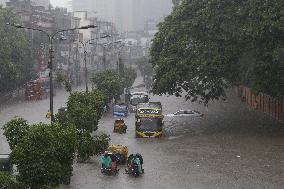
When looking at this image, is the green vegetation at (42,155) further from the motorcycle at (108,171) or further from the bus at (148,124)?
the bus at (148,124)

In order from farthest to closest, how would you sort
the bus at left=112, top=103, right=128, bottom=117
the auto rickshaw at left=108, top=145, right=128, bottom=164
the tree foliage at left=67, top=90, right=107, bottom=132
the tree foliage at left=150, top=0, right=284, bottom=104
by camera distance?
the bus at left=112, top=103, right=128, bottom=117 < the tree foliage at left=150, top=0, right=284, bottom=104 < the tree foliage at left=67, top=90, right=107, bottom=132 < the auto rickshaw at left=108, top=145, right=128, bottom=164

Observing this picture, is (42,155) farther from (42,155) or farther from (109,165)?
(109,165)

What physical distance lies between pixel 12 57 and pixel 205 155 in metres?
45.7

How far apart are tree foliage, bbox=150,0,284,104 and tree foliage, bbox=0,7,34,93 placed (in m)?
26.9

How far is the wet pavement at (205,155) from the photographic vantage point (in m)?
26.7

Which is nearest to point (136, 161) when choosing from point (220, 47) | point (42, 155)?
point (42, 155)

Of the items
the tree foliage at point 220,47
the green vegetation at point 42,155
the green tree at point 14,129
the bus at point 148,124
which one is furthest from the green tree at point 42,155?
the bus at point 148,124

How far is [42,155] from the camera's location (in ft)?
61.1

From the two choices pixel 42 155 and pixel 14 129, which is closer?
pixel 42 155

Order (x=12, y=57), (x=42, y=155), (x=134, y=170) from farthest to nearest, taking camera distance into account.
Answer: (x=12, y=57), (x=134, y=170), (x=42, y=155)

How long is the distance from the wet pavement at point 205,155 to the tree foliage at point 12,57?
11.8 metres

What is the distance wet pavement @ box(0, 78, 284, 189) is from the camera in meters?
26.7

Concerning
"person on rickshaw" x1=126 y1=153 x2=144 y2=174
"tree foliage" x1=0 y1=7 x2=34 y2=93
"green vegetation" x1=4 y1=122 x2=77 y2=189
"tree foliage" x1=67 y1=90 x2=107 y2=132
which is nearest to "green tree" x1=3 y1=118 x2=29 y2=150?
"green vegetation" x1=4 y1=122 x2=77 y2=189

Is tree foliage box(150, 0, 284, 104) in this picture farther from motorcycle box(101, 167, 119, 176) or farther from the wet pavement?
motorcycle box(101, 167, 119, 176)
